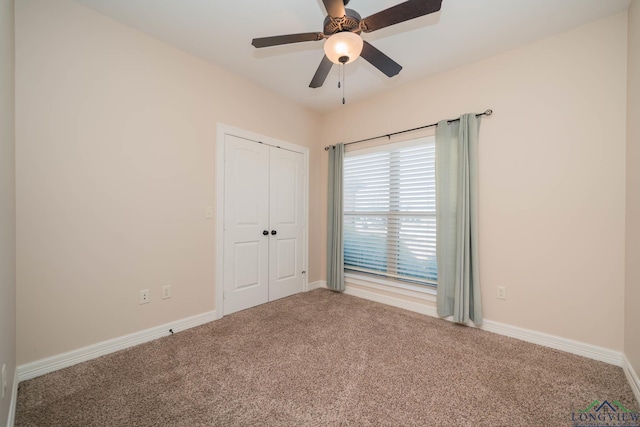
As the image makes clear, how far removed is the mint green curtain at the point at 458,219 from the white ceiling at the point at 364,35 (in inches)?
26.3

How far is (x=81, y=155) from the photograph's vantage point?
1.96 meters

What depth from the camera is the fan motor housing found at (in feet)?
5.20

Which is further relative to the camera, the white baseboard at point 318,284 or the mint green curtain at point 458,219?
the white baseboard at point 318,284

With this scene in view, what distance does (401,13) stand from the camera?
1482 mm

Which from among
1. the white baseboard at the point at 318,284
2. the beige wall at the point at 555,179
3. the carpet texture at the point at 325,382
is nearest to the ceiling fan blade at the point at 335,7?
the beige wall at the point at 555,179

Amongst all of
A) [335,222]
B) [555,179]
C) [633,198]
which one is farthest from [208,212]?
[633,198]

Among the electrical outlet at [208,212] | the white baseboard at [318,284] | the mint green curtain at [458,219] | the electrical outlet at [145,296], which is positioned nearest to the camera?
the electrical outlet at [145,296]

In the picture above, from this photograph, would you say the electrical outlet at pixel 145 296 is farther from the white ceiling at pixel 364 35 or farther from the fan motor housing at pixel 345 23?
the fan motor housing at pixel 345 23

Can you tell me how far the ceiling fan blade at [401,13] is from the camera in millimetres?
1384

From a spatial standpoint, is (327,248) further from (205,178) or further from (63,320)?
(63,320)

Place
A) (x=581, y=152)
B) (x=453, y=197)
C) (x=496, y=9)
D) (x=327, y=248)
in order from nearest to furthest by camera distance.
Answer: (x=496, y=9)
(x=581, y=152)
(x=453, y=197)
(x=327, y=248)

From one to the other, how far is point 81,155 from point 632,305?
4.15m

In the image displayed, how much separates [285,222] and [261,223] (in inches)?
15.6

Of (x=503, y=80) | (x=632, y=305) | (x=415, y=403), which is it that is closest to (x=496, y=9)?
(x=503, y=80)
